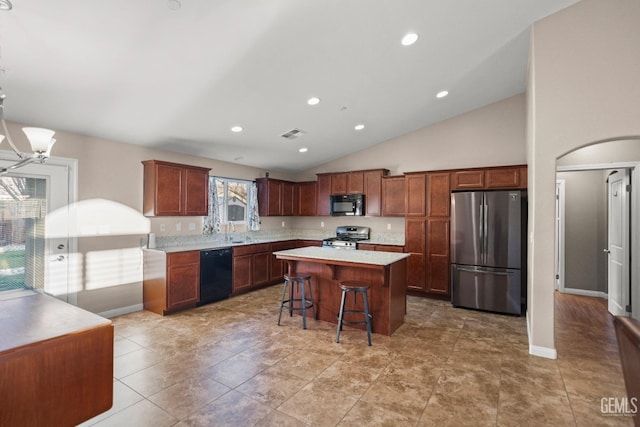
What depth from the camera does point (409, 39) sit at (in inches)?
122

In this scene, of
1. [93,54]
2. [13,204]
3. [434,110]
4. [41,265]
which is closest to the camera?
[93,54]

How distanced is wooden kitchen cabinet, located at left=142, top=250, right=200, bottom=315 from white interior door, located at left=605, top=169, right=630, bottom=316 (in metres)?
5.88

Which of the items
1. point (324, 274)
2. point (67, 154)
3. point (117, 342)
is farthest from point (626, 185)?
point (67, 154)

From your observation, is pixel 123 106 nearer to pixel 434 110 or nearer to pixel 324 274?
pixel 324 274

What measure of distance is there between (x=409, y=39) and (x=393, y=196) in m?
3.18

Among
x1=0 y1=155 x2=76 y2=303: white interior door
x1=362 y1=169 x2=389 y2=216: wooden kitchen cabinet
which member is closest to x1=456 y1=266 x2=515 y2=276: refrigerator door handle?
x1=362 y1=169 x2=389 y2=216: wooden kitchen cabinet

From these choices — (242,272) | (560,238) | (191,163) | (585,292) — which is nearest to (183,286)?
(242,272)

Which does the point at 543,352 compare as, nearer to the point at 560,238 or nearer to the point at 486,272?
the point at 486,272

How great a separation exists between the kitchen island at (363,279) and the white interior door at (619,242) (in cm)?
286

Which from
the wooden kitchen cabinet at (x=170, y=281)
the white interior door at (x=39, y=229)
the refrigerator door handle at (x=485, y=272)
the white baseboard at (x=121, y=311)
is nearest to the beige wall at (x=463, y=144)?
the refrigerator door handle at (x=485, y=272)

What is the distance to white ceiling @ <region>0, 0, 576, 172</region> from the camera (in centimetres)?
231

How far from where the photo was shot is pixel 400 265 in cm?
397

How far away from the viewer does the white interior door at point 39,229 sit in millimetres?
3404

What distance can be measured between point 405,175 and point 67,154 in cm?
500
